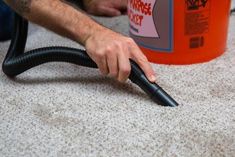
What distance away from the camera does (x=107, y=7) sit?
144cm

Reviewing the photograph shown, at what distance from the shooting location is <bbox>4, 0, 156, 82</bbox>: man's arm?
33.9 inches

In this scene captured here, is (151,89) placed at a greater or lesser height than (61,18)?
lesser

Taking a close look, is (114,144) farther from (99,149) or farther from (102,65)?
(102,65)

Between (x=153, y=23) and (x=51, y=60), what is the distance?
0.27m

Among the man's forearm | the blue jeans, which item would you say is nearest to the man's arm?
the man's forearm

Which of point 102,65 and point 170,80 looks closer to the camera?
point 102,65

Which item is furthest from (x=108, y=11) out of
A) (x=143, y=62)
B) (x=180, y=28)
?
(x=143, y=62)

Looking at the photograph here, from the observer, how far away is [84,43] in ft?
3.03

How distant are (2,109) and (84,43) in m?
0.23

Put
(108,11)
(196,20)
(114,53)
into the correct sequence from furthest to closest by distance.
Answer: (108,11), (196,20), (114,53)

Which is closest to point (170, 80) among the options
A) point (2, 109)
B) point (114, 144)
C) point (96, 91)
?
point (96, 91)

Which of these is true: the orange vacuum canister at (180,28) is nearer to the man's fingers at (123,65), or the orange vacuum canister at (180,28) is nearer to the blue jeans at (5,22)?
the man's fingers at (123,65)

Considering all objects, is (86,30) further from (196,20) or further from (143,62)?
(196,20)

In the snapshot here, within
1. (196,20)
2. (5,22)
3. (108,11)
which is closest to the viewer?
(196,20)
